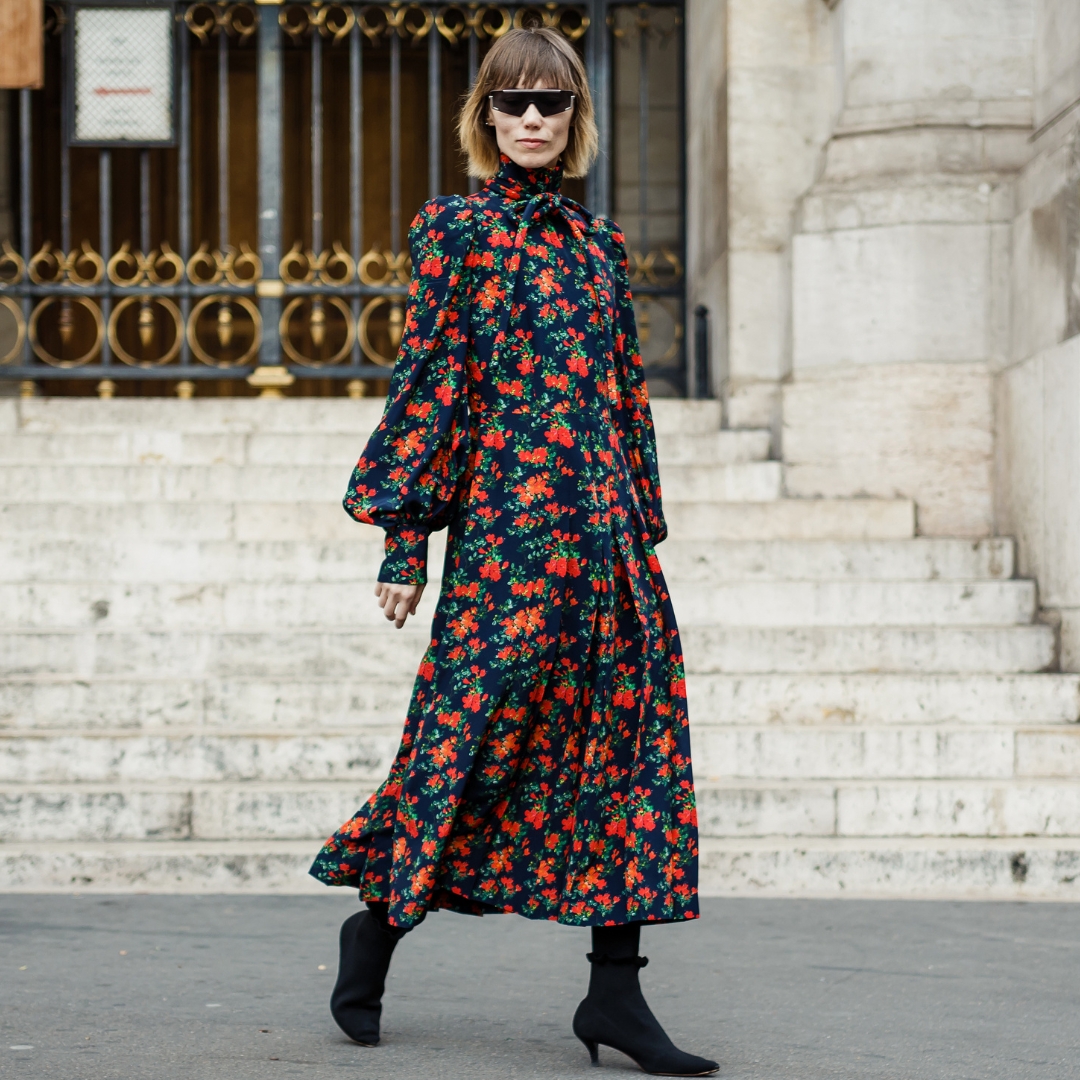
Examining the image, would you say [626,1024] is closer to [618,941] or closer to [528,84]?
[618,941]

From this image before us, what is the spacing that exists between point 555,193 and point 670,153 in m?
8.15

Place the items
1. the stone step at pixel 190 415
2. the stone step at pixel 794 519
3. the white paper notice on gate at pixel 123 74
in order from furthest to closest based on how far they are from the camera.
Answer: the white paper notice on gate at pixel 123 74 < the stone step at pixel 190 415 < the stone step at pixel 794 519

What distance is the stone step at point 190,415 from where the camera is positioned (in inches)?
313

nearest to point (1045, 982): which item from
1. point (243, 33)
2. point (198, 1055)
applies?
point (198, 1055)

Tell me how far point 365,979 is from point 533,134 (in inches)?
62.7

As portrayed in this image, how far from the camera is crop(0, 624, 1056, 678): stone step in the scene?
5.93 m

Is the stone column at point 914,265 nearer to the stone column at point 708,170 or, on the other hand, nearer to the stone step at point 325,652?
the stone column at point 708,170

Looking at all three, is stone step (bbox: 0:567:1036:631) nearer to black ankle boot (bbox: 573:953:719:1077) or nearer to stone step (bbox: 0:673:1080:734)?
stone step (bbox: 0:673:1080:734)

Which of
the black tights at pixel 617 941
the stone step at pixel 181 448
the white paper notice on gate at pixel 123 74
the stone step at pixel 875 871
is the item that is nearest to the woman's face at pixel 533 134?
the black tights at pixel 617 941

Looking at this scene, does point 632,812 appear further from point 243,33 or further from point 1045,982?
point 243,33

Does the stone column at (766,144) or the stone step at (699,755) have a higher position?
the stone column at (766,144)

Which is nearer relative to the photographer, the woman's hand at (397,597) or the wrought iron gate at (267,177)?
the woman's hand at (397,597)

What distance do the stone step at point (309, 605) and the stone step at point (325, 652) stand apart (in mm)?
232

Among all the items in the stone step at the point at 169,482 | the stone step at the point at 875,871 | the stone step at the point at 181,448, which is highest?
the stone step at the point at 181,448
